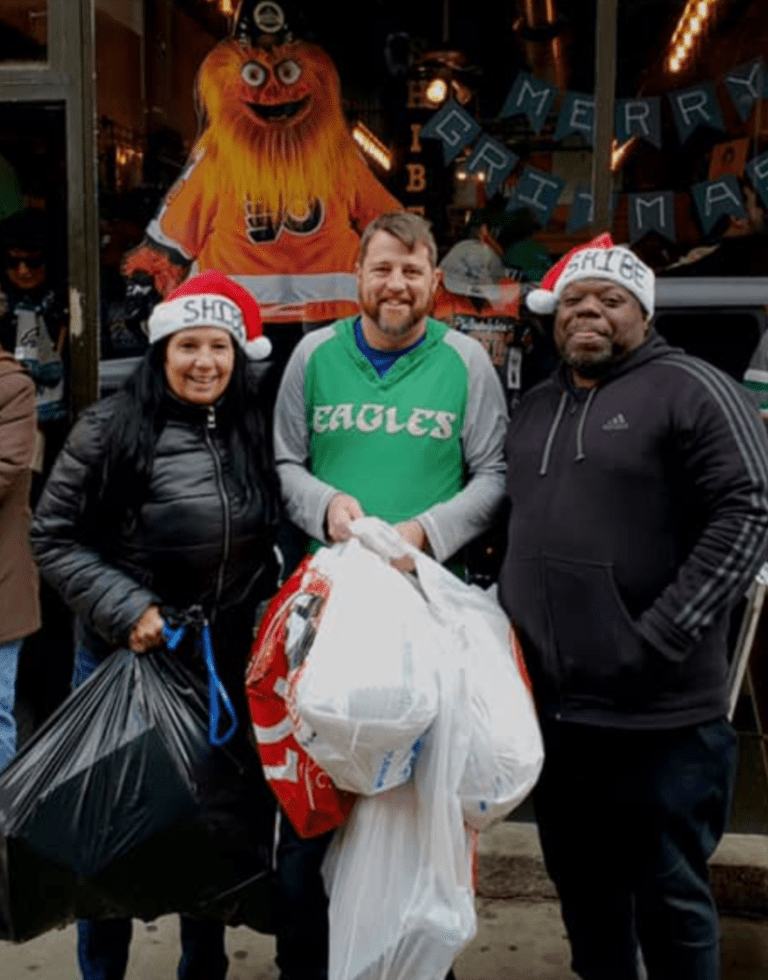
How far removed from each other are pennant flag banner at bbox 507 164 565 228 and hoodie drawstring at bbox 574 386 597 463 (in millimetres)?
1847

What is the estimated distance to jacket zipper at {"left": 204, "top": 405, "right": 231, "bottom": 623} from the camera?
3.35 metres

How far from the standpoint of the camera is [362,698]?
9.44 feet

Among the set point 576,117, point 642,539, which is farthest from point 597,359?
point 576,117

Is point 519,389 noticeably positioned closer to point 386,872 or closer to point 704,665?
point 704,665

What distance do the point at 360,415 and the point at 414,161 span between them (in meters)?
1.88

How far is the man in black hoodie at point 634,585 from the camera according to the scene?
3049 mm

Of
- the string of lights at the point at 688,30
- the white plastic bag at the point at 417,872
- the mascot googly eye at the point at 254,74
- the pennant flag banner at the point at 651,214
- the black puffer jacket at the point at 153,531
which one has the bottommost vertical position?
the white plastic bag at the point at 417,872

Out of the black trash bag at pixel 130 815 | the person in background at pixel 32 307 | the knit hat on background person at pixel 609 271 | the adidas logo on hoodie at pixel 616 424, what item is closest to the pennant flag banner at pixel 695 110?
the knit hat on background person at pixel 609 271

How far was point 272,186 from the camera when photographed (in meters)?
5.12

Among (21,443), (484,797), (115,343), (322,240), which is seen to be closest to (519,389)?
(322,240)

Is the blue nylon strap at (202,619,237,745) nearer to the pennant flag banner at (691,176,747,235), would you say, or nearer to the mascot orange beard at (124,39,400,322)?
the mascot orange beard at (124,39,400,322)

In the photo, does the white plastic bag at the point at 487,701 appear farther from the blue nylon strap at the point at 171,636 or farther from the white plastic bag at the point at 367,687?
the blue nylon strap at the point at 171,636

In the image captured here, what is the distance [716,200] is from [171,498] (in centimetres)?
257

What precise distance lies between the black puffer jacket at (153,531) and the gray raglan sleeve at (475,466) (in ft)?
1.49
